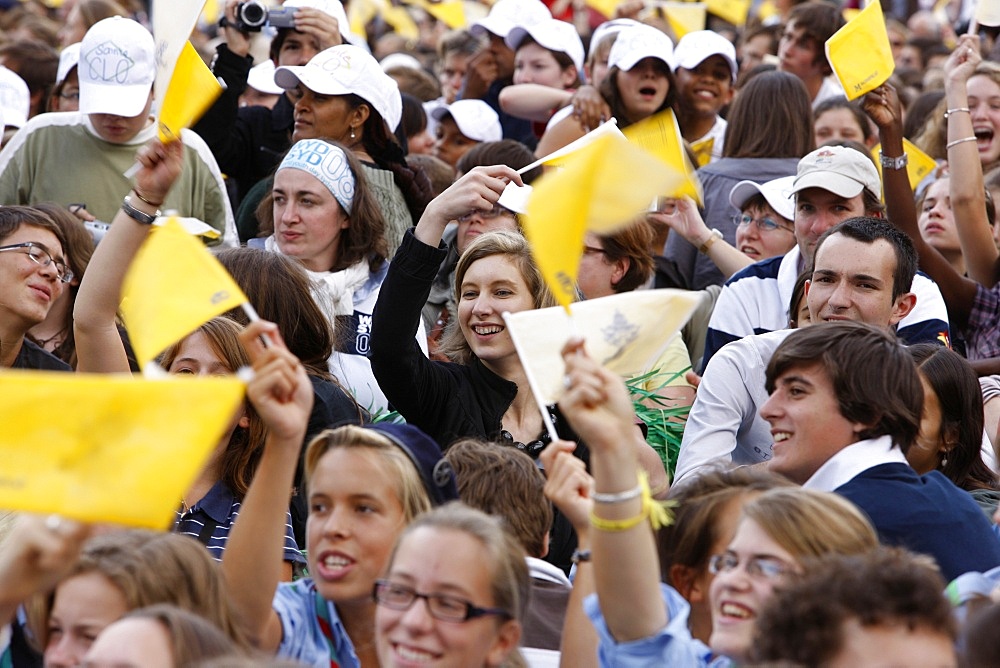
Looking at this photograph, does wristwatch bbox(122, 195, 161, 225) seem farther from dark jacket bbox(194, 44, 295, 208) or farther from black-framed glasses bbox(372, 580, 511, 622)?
dark jacket bbox(194, 44, 295, 208)

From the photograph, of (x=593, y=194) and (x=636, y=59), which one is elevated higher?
(x=636, y=59)

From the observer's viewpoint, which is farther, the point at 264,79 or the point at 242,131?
the point at 264,79

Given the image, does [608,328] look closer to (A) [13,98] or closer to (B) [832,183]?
(B) [832,183]

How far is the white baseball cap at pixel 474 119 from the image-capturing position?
866 cm

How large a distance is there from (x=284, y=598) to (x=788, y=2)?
1015 centimetres

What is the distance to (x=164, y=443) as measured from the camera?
255 centimetres

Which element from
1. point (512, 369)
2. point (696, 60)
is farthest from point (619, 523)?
point (696, 60)

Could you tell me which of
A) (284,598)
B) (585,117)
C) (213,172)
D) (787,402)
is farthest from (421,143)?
(284,598)

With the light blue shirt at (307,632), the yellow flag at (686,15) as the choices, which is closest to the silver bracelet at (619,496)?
the light blue shirt at (307,632)

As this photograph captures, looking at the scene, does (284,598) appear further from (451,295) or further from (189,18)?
(451,295)

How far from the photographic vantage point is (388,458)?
11.7ft

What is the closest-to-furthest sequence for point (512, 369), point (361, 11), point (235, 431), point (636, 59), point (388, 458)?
point (388, 458)
point (235, 431)
point (512, 369)
point (636, 59)
point (361, 11)

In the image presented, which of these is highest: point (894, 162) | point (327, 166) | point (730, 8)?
point (730, 8)

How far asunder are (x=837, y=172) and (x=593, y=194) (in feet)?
11.1
